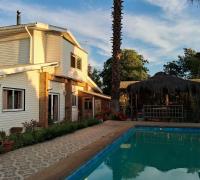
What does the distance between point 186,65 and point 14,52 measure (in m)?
37.6

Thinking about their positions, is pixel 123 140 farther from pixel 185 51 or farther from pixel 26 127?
pixel 185 51

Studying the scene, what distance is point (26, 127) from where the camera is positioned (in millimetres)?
16953

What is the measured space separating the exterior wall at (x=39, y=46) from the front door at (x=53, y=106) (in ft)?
7.89

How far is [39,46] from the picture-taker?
21297 mm

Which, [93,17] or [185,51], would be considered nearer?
[93,17]

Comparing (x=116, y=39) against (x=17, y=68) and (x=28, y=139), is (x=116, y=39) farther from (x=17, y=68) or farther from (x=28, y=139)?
(x=28, y=139)

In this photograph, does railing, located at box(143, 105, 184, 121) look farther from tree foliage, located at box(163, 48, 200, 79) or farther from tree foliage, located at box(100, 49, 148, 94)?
tree foliage, located at box(163, 48, 200, 79)

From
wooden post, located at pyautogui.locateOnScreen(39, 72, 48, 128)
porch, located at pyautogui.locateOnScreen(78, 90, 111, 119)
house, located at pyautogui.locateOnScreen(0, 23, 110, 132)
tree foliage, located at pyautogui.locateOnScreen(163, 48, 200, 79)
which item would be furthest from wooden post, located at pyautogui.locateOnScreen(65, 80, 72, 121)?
tree foliage, located at pyautogui.locateOnScreen(163, 48, 200, 79)

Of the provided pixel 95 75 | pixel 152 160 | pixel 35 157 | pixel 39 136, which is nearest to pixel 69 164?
pixel 35 157

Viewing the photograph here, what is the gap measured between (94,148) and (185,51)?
45.8 m

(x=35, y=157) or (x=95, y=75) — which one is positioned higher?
(x=95, y=75)

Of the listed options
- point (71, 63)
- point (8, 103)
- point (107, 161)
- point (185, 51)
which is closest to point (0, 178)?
point (107, 161)

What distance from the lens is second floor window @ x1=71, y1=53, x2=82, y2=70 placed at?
2456 cm

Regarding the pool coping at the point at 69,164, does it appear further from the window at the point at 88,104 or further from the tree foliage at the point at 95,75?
the tree foliage at the point at 95,75
